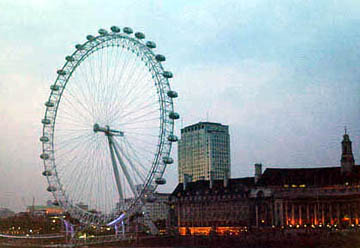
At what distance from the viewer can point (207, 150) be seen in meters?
170

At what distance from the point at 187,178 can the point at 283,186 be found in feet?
80.1

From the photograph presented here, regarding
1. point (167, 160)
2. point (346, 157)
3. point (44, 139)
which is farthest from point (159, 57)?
point (346, 157)

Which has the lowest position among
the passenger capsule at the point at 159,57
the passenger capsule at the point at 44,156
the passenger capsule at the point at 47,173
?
the passenger capsule at the point at 47,173

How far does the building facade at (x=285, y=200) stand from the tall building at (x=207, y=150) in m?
83.0

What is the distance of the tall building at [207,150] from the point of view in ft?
558

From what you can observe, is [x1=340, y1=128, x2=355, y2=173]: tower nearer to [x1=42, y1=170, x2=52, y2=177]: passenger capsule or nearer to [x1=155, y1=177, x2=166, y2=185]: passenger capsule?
[x1=155, y1=177, x2=166, y2=185]: passenger capsule

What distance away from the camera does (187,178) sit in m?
95.6

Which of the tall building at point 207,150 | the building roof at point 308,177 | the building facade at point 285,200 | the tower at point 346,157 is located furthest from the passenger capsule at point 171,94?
the tall building at point 207,150

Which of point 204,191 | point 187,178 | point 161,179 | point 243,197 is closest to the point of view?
point 161,179

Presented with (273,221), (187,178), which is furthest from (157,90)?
(187,178)

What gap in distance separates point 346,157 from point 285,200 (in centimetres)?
1102

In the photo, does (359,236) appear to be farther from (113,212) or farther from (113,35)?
(113,35)

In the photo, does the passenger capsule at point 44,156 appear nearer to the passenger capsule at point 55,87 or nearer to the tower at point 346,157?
the passenger capsule at point 55,87

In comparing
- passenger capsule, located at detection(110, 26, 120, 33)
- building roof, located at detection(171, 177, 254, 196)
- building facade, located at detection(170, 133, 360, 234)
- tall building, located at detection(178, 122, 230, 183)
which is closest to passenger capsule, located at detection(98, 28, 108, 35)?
passenger capsule, located at detection(110, 26, 120, 33)
